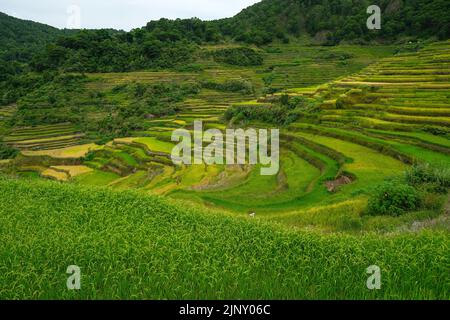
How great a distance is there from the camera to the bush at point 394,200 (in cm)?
1067

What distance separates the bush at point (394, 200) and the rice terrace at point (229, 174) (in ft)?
0.12

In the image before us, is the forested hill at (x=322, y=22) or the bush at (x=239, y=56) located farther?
the bush at (x=239, y=56)

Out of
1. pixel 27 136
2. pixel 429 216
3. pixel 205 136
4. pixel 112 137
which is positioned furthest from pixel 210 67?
pixel 429 216

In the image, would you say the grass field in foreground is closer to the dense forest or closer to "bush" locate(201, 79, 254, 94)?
"bush" locate(201, 79, 254, 94)

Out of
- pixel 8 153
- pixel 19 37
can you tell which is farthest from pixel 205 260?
pixel 19 37

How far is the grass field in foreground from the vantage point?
5.68 m

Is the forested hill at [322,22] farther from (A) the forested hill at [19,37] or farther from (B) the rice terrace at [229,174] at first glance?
(A) the forested hill at [19,37]

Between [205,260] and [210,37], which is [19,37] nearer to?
[210,37]

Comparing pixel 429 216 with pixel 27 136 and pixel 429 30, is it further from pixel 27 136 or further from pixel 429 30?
pixel 429 30

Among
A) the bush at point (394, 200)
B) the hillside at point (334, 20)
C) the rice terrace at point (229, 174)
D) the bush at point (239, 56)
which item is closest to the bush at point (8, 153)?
the rice terrace at point (229, 174)

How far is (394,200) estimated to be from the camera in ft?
35.2

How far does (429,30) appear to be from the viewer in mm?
55406

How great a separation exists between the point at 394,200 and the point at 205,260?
6.10 metres
